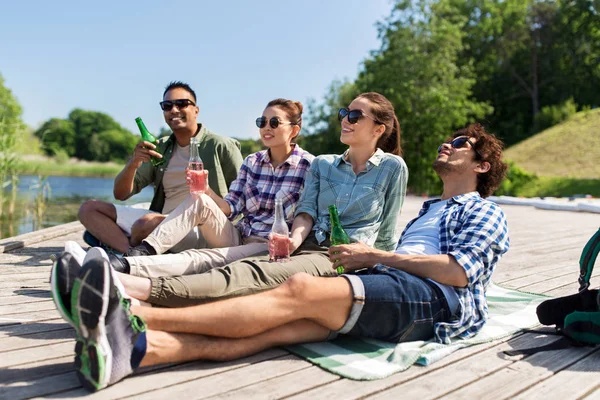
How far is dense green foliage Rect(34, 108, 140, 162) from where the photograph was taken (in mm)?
90250

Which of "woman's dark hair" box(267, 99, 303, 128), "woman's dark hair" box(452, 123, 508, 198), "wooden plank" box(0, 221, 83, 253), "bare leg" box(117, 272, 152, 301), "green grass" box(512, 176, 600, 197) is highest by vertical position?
"woman's dark hair" box(267, 99, 303, 128)

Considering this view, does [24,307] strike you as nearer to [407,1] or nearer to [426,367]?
[426,367]

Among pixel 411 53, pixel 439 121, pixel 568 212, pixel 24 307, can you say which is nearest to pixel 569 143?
pixel 439 121

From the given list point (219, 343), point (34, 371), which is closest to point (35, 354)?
point (34, 371)

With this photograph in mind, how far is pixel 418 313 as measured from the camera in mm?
2682

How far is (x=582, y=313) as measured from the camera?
9.26ft

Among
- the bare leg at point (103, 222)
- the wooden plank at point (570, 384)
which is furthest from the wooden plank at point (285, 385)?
the bare leg at point (103, 222)

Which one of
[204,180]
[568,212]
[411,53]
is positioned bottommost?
[568,212]

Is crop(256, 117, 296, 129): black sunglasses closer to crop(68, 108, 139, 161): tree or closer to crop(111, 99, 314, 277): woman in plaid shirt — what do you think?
crop(111, 99, 314, 277): woman in plaid shirt

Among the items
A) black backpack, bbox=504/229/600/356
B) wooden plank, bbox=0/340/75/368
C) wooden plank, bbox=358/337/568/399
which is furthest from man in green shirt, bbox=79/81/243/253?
black backpack, bbox=504/229/600/356

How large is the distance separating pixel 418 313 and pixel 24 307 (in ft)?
8.06

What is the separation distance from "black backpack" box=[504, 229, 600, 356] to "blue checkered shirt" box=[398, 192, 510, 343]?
27 centimetres

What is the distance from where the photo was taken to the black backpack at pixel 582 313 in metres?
2.77

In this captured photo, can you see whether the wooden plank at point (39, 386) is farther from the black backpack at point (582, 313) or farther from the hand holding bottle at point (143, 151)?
the hand holding bottle at point (143, 151)
